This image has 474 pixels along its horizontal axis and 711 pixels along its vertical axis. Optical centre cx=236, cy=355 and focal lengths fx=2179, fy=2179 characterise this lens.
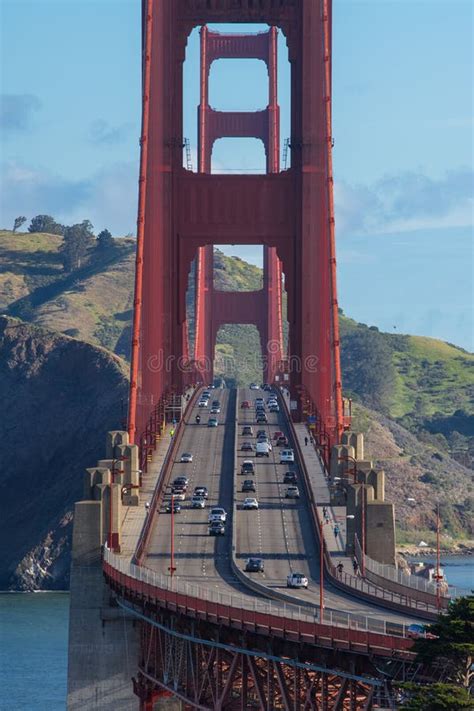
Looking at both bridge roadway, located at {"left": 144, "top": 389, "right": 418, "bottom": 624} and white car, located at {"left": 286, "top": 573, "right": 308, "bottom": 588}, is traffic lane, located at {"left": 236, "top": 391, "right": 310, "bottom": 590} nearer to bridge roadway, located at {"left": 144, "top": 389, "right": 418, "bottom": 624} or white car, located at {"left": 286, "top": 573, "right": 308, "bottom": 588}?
bridge roadway, located at {"left": 144, "top": 389, "right": 418, "bottom": 624}

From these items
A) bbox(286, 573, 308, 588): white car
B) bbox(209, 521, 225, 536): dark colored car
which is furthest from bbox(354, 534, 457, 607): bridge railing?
bbox(209, 521, 225, 536): dark colored car

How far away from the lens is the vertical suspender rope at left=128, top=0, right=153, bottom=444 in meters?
109

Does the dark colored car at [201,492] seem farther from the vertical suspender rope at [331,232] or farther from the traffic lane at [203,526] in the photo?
the vertical suspender rope at [331,232]

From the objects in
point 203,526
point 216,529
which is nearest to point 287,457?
point 203,526

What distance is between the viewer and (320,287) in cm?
13012

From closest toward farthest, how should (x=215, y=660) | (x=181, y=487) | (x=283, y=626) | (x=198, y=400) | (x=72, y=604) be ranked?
(x=283, y=626) < (x=215, y=660) < (x=72, y=604) < (x=181, y=487) < (x=198, y=400)

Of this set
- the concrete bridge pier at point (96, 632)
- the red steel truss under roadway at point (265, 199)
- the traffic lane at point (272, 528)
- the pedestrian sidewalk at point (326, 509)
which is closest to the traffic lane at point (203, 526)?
the traffic lane at point (272, 528)

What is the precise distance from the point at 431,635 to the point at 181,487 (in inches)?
2284

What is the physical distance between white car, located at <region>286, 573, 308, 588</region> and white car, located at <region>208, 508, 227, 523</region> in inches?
774

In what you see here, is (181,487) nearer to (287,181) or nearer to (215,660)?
(287,181)

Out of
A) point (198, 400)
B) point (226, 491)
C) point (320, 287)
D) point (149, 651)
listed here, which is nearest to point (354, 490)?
point (149, 651)

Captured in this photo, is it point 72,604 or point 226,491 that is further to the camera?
point 226,491

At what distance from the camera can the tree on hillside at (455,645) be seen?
5550 centimetres

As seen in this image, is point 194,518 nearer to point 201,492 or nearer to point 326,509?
point 326,509
